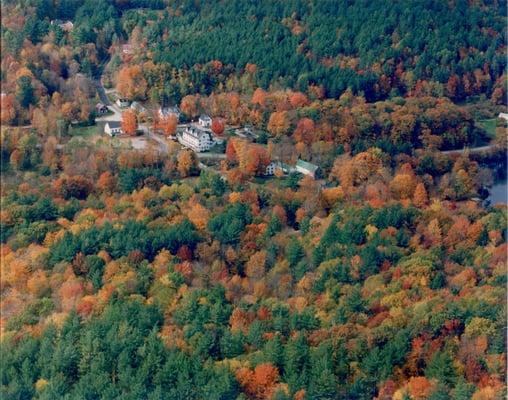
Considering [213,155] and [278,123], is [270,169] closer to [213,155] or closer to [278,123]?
[213,155]

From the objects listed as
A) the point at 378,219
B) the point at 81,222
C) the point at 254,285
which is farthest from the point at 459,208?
the point at 81,222

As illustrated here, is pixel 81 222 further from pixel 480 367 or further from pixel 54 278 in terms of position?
pixel 480 367

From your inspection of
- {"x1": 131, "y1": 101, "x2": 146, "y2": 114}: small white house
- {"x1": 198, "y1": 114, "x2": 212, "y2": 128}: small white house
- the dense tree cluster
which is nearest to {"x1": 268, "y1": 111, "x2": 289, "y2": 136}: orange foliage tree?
{"x1": 198, "y1": 114, "x2": 212, "y2": 128}: small white house

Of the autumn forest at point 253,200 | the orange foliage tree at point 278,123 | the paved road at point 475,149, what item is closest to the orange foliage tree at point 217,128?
the autumn forest at point 253,200

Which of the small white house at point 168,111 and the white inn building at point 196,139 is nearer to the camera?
the white inn building at point 196,139

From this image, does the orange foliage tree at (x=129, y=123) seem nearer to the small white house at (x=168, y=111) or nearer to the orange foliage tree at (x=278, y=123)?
the small white house at (x=168, y=111)

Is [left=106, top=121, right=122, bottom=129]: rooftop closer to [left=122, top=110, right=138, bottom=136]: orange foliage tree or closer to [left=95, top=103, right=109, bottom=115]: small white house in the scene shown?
[left=122, top=110, right=138, bottom=136]: orange foliage tree
